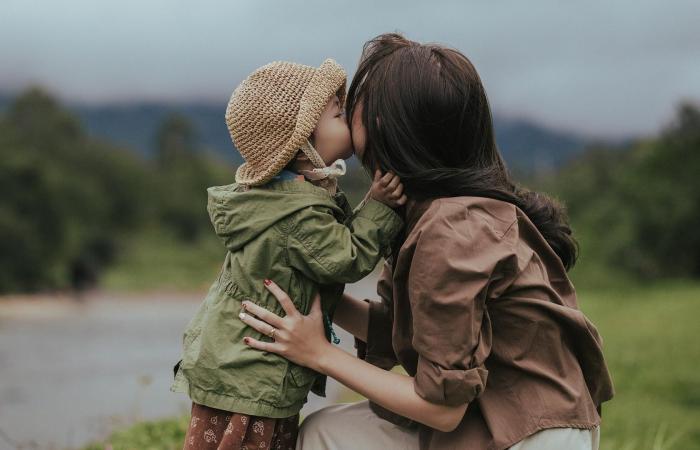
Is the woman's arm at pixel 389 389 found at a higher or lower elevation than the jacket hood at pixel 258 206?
lower

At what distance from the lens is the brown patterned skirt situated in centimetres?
229

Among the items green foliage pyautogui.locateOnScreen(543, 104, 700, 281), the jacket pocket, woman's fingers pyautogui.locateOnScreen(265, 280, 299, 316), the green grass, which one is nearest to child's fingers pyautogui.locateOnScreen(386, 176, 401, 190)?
woman's fingers pyautogui.locateOnScreen(265, 280, 299, 316)

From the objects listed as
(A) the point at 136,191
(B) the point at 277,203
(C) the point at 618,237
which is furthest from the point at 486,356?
(A) the point at 136,191

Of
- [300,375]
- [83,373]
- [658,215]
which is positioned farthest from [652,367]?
[658,215]

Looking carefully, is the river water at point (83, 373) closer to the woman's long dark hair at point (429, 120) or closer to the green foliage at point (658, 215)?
the woman's long dark hair at point (429, 120)

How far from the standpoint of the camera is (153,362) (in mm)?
9500

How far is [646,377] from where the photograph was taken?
8.66 m

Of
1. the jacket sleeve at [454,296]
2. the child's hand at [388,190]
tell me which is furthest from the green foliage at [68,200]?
the jacket sleeve at [454,296]

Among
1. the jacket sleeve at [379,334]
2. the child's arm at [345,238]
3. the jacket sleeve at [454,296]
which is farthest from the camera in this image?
the jacket sleeve at [379,334]

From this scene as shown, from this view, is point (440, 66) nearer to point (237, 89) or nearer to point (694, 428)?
point (237, 89)

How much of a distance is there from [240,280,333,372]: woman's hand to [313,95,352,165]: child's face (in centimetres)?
36

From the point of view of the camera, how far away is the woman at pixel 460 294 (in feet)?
6.61

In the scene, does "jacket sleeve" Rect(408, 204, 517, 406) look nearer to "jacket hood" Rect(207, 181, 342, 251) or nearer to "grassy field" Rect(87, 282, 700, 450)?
"jacket hood" Rect(207, 181, 342, 251)

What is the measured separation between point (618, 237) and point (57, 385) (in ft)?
54.6
